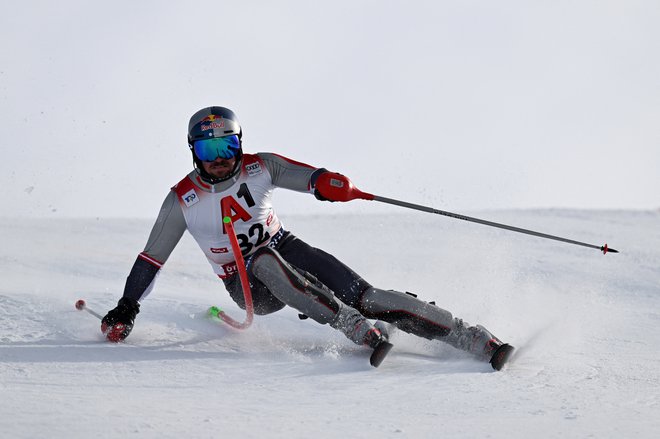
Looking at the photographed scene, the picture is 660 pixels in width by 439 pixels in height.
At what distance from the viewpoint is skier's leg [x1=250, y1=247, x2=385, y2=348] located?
4.11m

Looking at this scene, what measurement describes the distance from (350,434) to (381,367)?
107 cm

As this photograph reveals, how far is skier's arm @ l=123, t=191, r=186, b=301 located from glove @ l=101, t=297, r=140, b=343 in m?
0.15

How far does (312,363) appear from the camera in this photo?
13.0ft

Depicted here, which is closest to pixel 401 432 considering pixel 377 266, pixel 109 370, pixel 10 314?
pixel 109 370

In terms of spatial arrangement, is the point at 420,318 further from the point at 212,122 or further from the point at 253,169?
the point at 212,122

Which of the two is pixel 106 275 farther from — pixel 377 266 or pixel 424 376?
pixel 424 376

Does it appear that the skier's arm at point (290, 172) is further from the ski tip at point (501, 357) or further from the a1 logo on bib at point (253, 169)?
the ski tip at point (501, 357)

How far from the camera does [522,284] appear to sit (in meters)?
A: 7.29

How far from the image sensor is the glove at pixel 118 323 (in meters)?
4.19

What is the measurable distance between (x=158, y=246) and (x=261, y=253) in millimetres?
654

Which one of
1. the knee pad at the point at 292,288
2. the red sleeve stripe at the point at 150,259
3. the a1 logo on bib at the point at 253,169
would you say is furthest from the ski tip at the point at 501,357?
the red sleeve stripe at the point at 150,259

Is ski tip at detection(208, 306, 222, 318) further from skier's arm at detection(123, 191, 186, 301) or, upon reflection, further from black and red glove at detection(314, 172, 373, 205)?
black and red glove at detection(314, 172, 373, 205)

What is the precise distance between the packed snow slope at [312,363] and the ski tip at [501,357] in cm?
6

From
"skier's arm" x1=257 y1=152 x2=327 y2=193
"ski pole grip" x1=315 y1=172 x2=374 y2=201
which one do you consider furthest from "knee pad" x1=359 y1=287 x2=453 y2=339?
"skier's arm" x1=257 y1=152 x2=327 y2=193
